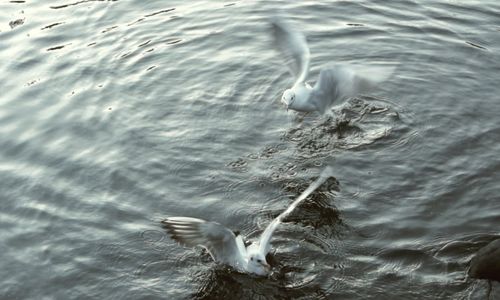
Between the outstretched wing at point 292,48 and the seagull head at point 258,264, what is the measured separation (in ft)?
12.9

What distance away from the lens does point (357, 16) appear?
Result: 14266 millimetres

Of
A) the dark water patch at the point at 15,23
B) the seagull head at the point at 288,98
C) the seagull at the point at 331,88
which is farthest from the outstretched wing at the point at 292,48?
the dark water patch at the point at 15,23

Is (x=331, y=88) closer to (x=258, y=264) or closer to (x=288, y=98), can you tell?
(x=288, y=98)

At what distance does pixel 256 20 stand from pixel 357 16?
178 cm

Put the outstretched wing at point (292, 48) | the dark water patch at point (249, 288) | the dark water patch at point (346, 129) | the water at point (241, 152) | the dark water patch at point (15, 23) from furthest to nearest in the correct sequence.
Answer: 1. the dark water patch at point (15, 23)
2. the outstretched wing at point (292, 48)
3. the dark water patch at point (346, 129)
4. the water at point (241, 152)
5. the dark water patch at point (249, 288)

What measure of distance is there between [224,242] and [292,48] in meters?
4.33

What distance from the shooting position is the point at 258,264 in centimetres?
816

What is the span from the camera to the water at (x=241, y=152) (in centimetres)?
849

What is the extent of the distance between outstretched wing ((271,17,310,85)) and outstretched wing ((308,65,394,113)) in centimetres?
62

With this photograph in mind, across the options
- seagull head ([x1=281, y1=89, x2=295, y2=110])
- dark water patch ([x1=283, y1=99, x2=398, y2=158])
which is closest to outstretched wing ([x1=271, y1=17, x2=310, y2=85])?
seagull head ([x1=281, y1=89, x2=295, y2=110])

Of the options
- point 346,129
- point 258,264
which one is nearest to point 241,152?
point 346,129

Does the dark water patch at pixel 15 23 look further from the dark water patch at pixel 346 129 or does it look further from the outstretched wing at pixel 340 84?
the outstretched wing at pixel 340 84

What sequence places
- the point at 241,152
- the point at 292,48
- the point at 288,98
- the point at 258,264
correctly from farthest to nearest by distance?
the point at 292,48 < the point at 288,98 < the point at 241,152 < the point at 258,264

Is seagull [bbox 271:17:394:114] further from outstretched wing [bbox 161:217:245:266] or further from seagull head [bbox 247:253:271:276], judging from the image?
seagull head [bbox 247:253:271:276]
